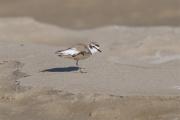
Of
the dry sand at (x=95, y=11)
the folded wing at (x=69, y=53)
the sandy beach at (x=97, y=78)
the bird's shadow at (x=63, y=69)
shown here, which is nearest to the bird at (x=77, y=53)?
the folded wing at (x=69, y=53)

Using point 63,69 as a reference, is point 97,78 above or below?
below

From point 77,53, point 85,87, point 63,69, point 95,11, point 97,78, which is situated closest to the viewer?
point 85,87

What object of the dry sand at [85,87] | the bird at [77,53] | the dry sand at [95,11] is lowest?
the dry sand at [85,87]

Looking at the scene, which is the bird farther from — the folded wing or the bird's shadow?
the bird's shadow

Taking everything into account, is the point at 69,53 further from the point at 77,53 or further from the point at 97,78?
the point at 97,78

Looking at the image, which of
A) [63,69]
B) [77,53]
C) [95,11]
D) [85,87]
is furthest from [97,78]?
[95,11]

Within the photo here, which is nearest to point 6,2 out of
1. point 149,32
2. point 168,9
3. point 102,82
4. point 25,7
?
point 25,7

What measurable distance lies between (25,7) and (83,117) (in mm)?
24516

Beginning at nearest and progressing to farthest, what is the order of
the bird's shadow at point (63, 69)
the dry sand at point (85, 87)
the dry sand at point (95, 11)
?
the dry sand at point (85, 87) → the bird's shadow at point (63, 69) → the dry sand at point (95, 11)

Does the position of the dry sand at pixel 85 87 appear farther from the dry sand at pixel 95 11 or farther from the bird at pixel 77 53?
the dry sand at pixel 95 11

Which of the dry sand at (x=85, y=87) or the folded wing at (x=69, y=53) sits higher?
the folded wing at (x=69, y=53)

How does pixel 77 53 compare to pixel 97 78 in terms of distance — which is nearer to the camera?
pixel 97 78

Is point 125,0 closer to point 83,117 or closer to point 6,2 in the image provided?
point 6,2

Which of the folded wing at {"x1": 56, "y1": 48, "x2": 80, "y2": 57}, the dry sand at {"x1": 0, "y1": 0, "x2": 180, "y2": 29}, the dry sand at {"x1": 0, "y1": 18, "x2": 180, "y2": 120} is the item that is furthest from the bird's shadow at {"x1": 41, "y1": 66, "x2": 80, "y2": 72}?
the dry sand at {"x1": 0, "y1": 0, "x2": 180, "y2": 29}
